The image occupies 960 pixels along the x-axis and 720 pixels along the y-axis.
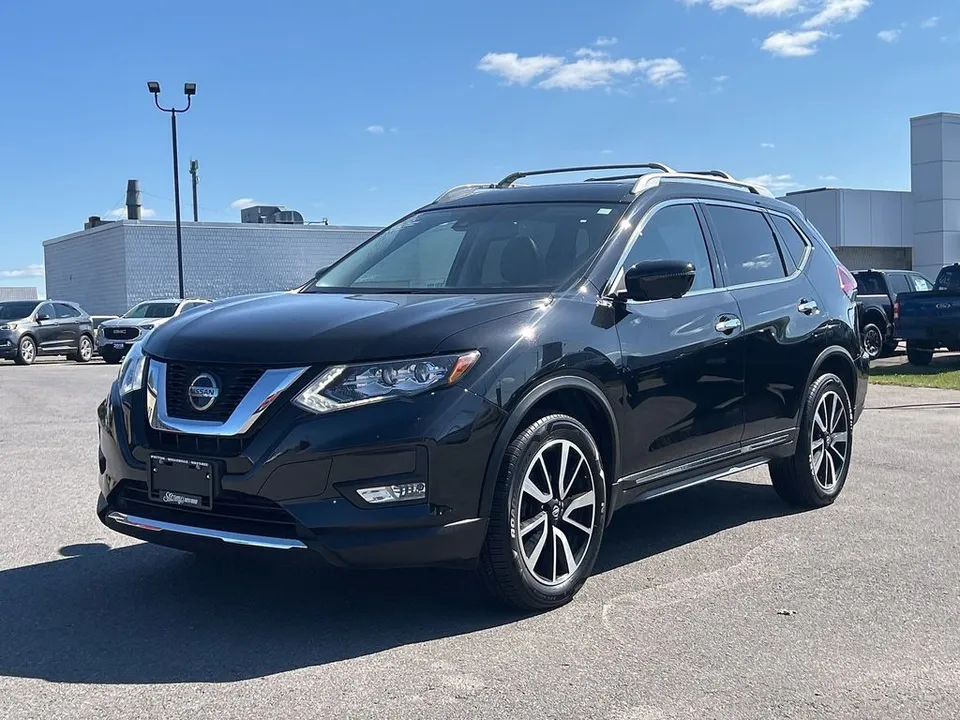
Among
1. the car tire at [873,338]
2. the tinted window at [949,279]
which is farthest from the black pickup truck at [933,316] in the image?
the car tire at [873,338]

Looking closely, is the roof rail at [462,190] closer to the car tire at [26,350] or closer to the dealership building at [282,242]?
the car tire at [26,350]

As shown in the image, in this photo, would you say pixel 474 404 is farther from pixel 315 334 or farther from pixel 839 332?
pixel 839 332

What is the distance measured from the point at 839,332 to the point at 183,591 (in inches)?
171

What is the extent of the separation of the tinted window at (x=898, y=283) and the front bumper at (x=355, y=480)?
67.3 feet

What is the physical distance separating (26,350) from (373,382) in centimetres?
2455

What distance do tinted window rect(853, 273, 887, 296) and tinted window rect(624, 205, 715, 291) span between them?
59.0 ft

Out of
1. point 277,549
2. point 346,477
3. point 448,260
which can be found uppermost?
point 448,260

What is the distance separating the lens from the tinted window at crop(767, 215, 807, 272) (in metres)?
6.81

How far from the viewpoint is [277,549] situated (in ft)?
13.3

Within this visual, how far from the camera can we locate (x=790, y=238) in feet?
22.7

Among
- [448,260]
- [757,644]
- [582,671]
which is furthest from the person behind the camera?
[448,260]

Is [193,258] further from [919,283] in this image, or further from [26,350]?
[919,283]

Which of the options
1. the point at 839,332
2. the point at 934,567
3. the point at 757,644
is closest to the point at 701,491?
the point at 839,332

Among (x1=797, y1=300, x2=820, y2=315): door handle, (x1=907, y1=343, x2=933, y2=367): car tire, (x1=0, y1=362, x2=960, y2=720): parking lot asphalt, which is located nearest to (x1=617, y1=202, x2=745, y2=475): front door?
(x1=0, y1=362, x2=960, y2=720): parking lot asphalt
